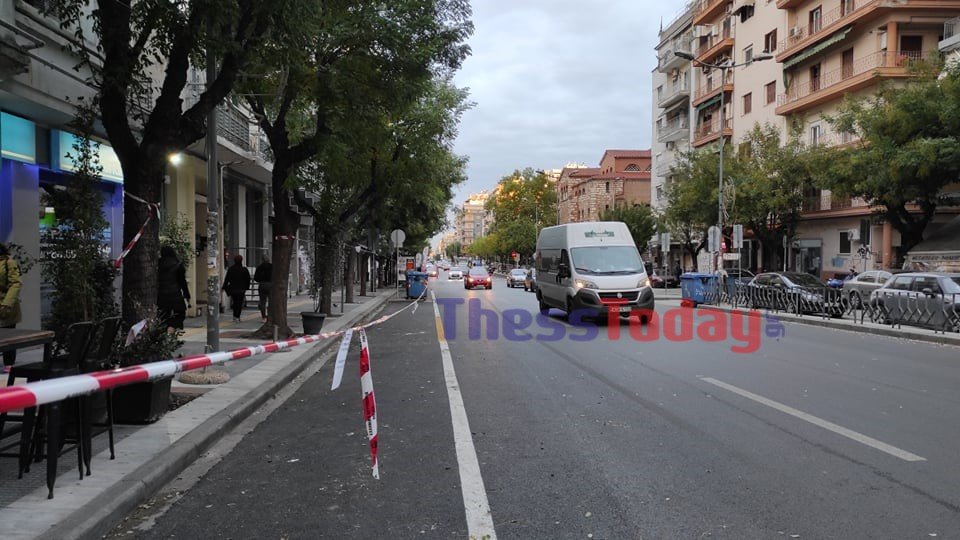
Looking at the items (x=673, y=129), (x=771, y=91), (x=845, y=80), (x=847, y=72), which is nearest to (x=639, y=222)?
(x=673, y=129)

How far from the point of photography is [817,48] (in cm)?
3303

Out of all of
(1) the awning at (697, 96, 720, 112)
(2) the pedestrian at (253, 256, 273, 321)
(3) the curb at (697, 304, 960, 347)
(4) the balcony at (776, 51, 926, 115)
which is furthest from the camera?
(1) the awning at (697, 96, 720, 112)

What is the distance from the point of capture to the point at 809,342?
44.7ft

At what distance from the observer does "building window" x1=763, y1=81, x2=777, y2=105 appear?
38.2 meters

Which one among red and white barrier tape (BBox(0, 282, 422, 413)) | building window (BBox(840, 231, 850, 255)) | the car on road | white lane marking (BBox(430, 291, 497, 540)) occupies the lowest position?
white lane marking (BBox(430, 291, 497, 540))

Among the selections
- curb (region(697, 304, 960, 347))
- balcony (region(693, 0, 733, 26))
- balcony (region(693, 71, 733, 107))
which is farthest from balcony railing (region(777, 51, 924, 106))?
curb (region(697, 304, 960, 347))

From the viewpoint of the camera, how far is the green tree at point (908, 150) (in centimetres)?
2064

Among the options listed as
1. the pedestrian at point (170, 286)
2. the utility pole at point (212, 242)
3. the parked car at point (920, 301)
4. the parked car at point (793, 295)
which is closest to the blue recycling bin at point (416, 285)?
the parked car at point (793, 295)

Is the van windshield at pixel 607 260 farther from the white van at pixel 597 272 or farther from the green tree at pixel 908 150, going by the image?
the green tree at pixel 908 150

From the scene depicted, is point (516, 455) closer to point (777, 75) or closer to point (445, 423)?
point (445, 423)

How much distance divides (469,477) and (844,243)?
32903 millimetres

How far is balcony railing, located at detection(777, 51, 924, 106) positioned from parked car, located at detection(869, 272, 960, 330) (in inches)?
502

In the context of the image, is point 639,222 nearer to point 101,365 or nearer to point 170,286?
point 170,286

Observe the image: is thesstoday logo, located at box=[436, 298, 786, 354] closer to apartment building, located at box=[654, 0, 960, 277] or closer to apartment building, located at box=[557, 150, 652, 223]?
apartment building, located at box=[654, 0, 960, 277]
